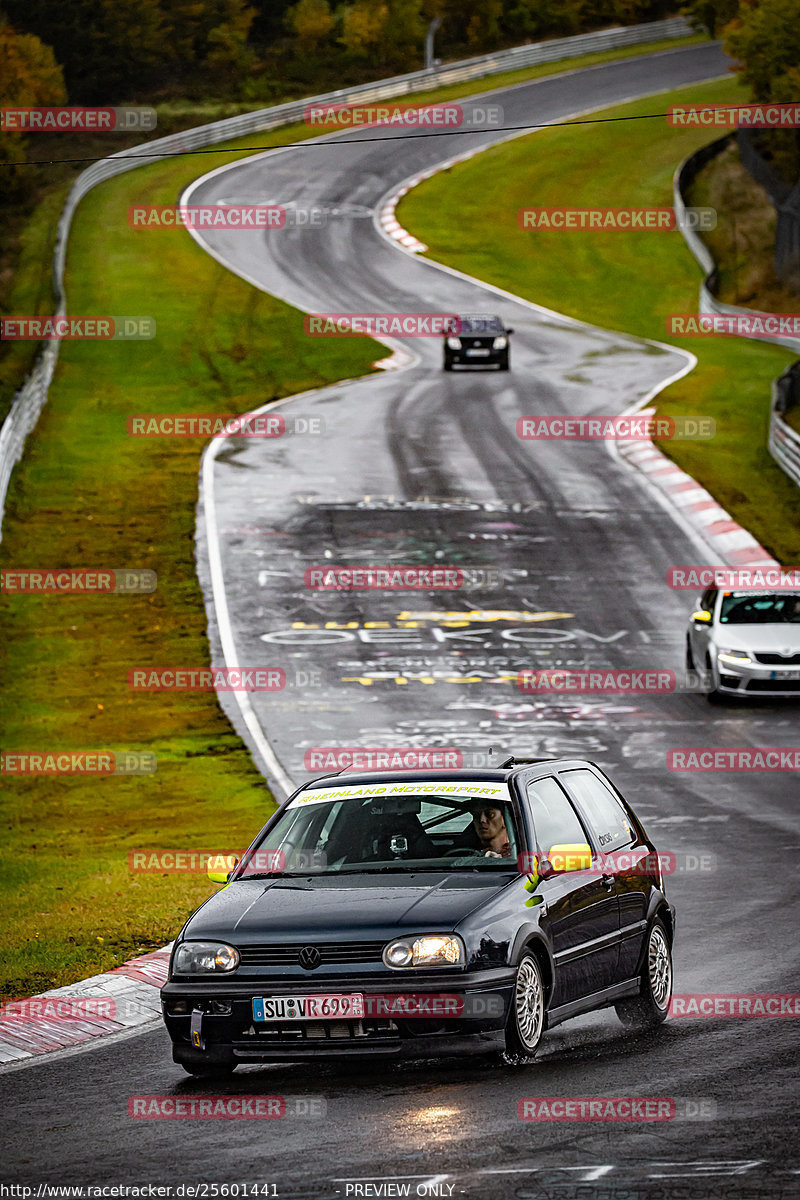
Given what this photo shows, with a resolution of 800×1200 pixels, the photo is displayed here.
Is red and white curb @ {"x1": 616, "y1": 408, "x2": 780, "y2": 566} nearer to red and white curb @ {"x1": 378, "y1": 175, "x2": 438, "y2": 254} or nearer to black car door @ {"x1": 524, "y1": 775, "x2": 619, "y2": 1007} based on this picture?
black car door @ {"x1": 524, "y1": 775, "x2": 619, "y2": 1007}

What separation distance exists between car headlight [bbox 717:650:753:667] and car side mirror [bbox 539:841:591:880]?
555 inches

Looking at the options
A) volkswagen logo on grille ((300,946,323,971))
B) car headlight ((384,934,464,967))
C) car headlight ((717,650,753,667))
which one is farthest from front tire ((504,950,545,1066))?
car headlight ((717,650,753,667))

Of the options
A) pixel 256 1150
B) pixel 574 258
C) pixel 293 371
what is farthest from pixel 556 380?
pixel 256 1150

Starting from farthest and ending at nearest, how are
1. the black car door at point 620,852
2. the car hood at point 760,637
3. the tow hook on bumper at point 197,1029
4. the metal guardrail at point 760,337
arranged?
1. the metal guardrail at point 760,337
2. the car hood at point 760,637
3. the black car door at point 620,852
4. the tow hook on bumper at point 197,1029

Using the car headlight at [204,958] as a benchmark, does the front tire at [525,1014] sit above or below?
below

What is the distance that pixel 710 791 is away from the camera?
17938 mm

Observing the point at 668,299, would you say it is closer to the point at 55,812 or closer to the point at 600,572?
the point at 600,572

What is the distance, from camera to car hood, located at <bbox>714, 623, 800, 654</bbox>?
22719mm

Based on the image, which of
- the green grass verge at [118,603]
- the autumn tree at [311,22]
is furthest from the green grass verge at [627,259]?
the autumn tree at [311,22]

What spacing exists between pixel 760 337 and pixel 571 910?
1810 inches

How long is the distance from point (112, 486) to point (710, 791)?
2029cm

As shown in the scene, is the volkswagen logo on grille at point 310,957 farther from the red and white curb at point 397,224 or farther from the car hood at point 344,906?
the red and white curb at point 397,224

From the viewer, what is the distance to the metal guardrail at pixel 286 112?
43094 mm

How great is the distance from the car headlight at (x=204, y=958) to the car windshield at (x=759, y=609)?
1584 cm
